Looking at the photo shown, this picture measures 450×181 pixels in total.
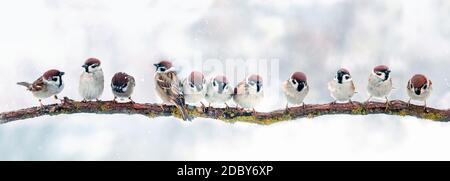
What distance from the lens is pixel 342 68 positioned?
1.85m

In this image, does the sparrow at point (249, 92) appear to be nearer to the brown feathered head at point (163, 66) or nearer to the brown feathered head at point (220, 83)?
the brown feathered head at point (220, 83)

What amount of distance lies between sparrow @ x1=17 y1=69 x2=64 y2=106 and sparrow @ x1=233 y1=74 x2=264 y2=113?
A: 62 centimetres

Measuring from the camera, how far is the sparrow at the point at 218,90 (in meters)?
1.84

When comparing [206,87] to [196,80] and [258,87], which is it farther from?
[258,87]

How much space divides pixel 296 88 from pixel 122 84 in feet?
2.01

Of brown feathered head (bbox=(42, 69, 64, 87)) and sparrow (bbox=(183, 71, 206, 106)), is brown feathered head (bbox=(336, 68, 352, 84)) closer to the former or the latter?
sparrow (bbox=(183, 71, 206, 106))

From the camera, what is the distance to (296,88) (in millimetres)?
1851

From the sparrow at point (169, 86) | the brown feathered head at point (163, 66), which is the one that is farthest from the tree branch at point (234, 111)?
the brown feathered head at point (163, 66)

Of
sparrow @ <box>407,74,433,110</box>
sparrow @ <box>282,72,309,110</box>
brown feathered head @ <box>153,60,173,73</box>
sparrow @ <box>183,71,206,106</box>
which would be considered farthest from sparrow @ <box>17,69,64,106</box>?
sparrow @ <box>407,74,433,110</box>

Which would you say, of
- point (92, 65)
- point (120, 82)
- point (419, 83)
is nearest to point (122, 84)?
A: point (120, 82)

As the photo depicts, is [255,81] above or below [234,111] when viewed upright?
above

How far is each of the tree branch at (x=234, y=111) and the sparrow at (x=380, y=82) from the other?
49 millimetres
